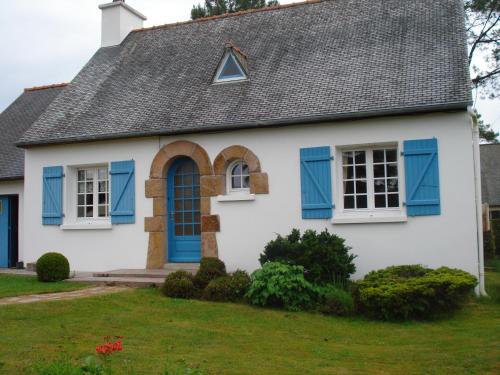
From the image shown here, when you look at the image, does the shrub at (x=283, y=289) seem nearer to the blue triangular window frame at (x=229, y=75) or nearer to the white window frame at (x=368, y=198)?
the white window frame at (x=368, y=198)

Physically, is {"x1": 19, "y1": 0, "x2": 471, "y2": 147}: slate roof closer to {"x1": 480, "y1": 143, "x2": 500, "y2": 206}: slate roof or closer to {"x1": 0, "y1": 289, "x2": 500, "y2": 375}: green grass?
{"x1": 0, "y1": 289, "x2": 500, "y2": 375}: green grass

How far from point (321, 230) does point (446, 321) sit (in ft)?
10.2

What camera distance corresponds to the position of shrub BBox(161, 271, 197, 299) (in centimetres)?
1021

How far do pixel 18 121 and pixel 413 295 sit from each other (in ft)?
44.1

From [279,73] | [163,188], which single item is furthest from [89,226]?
[279,73]

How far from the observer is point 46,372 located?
17.1 ft

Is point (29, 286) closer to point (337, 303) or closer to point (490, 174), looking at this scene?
point (337, 303)

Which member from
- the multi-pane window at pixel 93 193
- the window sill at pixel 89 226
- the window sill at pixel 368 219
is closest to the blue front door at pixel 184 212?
the window sill at pixel 89 226

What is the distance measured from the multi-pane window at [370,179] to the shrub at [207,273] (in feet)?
9.04

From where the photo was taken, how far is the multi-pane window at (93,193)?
13453mm

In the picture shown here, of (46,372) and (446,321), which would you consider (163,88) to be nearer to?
(446,321)

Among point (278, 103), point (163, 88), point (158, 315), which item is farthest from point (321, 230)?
point (163, 88)

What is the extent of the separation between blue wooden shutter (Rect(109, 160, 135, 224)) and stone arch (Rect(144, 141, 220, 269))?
0.40 m

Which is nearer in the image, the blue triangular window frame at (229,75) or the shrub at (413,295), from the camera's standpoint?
the shrub at (413,295)
